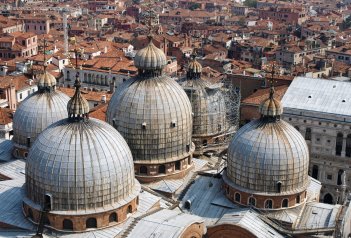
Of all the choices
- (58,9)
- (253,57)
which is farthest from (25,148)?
(58,9)

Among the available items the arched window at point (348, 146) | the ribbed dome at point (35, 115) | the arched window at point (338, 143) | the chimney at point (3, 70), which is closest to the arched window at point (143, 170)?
the ribbed dome at point (35, 115)

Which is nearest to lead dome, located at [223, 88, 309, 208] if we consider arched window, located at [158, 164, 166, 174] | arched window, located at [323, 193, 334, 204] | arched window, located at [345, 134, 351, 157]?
arched window, located at [158, 164, 166, 174]

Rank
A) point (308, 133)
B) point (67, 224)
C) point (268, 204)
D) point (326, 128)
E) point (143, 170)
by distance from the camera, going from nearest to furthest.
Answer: point (67, 224), point (268, 204), point (143, 170), point (326, 128), point (308, 133)

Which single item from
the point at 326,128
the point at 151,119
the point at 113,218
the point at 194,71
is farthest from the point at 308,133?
the point at 113,218

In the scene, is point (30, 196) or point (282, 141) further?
point (282, 141)

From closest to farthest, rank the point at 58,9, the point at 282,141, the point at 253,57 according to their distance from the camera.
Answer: the point at 282,141 < the point at 253,57 < the point at 58,9

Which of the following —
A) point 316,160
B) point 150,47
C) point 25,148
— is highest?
point 150,47

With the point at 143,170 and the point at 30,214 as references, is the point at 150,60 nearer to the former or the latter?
the point at 143,170

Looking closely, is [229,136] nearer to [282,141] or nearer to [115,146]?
[282,141]
